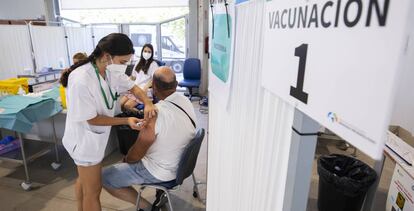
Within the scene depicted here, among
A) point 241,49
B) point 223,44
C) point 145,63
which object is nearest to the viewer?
point 241,49

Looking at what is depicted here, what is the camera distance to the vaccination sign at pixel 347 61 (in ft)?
1.01

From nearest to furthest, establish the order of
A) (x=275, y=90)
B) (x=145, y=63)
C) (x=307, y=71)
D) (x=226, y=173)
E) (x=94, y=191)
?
(x=307, y=71) < (x=275, y=90) < (x=226, y=173) < (x=94, y=191) < (x=145, y=63)

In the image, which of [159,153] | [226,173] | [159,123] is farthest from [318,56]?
[159,153]

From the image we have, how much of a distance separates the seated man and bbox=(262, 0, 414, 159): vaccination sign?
3.56 feet

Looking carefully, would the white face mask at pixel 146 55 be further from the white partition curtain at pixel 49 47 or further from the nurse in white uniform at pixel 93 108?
the nurse in white uniform at pixel 93 108

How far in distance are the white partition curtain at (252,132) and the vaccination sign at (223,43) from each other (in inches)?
1.0

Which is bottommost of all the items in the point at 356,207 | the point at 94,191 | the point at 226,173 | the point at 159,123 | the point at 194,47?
the point at 356,207

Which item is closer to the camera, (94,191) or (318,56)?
(318,56)

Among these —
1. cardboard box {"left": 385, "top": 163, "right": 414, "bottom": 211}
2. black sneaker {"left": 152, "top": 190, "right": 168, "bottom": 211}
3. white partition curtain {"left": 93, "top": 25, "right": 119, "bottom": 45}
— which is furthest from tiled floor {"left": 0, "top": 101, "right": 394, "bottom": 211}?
white partition curtain {"left": 93, "top": 25, "right": 119, "bottom": 45}

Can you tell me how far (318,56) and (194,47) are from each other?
17.5 feet

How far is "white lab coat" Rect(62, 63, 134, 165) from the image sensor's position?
4.85 feet

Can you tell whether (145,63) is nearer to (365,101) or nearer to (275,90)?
(275,90)

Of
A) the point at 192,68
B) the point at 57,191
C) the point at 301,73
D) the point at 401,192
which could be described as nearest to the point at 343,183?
the point at 401,192

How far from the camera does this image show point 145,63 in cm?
360
